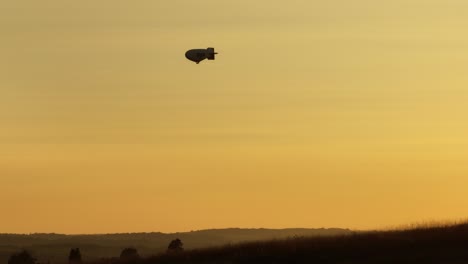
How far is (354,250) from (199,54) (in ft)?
128

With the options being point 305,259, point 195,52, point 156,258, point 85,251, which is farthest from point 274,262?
point 85,251

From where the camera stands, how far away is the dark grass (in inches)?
2785

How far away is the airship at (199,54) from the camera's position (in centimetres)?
10675

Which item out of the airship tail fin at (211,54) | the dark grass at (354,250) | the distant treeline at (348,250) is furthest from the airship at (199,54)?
the dark grass at (354,250)

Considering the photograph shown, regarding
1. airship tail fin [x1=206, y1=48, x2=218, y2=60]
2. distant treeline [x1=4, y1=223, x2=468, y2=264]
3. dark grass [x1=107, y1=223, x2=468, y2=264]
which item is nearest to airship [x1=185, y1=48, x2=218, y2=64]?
airship tail fin [x1=206, y1=48, x2=218, y2=60]

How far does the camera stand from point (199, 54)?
109m

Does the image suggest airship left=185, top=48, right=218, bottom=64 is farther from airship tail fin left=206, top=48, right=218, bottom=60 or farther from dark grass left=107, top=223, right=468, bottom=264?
dark grass left=107, top=223, right=468, bottom=264

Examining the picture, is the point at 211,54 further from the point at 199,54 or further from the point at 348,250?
the point at 348,250

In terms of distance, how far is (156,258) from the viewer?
7606 cm

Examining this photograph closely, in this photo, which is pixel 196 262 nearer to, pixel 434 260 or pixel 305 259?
pixel 305 259

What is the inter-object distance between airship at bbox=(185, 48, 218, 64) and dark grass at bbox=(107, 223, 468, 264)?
31.4m

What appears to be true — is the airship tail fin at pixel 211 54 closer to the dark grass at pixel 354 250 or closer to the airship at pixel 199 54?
the airship at pixel 199 54

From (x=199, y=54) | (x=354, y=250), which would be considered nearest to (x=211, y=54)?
(x=199, y=54)

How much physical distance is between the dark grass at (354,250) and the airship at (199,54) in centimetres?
3137
